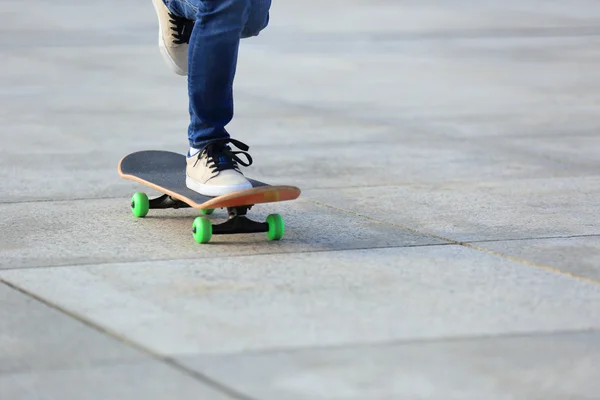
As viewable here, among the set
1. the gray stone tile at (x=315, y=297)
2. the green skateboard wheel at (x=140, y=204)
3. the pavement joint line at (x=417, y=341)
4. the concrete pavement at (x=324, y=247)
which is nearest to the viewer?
the concrete pavement at (x=324, y=247)

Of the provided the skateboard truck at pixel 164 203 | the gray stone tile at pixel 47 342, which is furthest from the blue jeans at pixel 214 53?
the gray stone tile at pixel 47 342

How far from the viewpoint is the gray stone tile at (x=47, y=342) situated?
3043mm

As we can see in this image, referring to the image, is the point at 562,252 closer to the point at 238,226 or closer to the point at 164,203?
the point at 238,226

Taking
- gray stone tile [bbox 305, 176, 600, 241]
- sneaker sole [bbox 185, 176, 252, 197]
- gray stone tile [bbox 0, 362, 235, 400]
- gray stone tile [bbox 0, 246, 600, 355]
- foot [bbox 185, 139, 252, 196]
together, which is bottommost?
gray stone tile [bbox 305, 176, 600, 241]

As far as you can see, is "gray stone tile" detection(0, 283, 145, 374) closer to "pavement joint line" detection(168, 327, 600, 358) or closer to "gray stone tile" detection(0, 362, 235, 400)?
"gray stone tile" detection(0, 362, 235, 400)

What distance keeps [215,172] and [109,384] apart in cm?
170

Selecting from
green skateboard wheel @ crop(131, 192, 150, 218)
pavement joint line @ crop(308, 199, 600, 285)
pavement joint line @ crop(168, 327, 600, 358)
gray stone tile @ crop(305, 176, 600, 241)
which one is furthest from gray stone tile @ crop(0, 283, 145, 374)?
gray stone tile @ crop(305, 176, 600, 241)

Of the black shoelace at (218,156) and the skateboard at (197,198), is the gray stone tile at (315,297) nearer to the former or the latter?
the skateboard at (197,198)

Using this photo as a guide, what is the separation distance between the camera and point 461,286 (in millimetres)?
3799

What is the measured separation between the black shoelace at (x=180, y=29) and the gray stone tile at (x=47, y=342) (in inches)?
69.1

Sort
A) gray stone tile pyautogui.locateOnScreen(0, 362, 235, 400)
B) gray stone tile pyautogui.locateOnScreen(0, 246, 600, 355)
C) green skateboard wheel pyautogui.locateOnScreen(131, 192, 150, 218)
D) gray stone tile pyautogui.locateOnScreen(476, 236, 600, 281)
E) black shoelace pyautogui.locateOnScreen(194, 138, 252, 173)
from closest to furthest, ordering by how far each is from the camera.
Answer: gray stone tile pyautogui.locateOnScreen(0, 362, 235, 400) → gray stone tile pyautogui.locateOnScreen(0, 246, 600, 355) → gray stone tile pyautogui.locateOnScreen(476, 236, 600, 281) → black shoelace pyautogui.locateOnScreen(194, 138, 252, 173) → green skateboard wheel pyautogui.locateOnScreen(131, 192, 150, 218)

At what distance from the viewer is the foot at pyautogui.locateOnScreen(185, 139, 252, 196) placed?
4426 millimetres

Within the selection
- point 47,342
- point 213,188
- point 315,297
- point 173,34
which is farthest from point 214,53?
point 47,342

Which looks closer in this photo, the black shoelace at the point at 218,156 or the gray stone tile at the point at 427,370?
the gray stone tile at the point at 427,370
